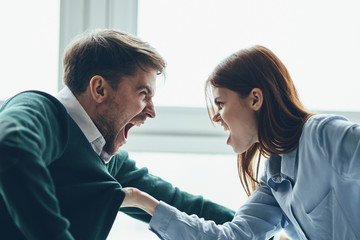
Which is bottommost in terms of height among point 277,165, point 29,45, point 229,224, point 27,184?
point 229,224

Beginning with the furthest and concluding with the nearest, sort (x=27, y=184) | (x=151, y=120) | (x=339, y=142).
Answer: (x=151, y=120) < (x=339, y=142) < (x=27, y=184)

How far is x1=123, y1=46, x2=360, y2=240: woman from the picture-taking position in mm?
935

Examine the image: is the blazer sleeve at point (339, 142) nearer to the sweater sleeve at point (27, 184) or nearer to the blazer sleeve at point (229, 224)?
the blazer sleeve at point (229, 224)

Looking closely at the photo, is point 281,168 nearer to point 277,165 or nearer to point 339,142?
point 277,165

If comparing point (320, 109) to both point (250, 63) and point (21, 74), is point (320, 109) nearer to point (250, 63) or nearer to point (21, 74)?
point (250, 63)

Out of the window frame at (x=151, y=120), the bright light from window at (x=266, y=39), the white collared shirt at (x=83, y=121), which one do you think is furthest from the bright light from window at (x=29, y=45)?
the white collared shirt at (x=83, y=121)

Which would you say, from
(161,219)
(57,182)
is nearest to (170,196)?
(161,219)

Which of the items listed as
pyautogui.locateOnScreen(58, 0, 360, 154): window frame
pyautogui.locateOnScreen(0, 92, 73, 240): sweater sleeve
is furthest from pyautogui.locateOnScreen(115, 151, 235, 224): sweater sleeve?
pyautogui.locateOnScreen(0, 92, 73, 240): sweater sleeve

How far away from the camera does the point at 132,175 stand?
1178mm

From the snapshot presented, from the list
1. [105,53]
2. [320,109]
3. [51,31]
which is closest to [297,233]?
[320,109]

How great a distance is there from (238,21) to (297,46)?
0.25 meters

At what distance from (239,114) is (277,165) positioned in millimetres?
205

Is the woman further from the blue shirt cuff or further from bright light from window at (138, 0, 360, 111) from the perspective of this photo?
bright light from window at (138, 0, 360, 111)

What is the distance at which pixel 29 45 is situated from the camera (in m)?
1.47
